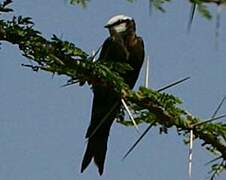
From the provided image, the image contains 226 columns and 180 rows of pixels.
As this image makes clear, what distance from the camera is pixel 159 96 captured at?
1618 millimetres

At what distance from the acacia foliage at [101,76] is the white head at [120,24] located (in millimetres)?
3067

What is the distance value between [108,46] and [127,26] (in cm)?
49

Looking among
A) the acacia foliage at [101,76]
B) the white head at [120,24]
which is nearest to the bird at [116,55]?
the white head at [120,24]

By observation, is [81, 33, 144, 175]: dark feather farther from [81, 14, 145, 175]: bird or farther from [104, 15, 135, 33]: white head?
[104, 15, 135, 33]: white head

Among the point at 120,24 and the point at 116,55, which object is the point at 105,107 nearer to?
the point at 116,55

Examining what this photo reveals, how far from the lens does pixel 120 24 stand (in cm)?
488

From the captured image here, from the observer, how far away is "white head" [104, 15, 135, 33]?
482 centimetres

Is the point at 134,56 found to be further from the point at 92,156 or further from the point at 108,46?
the point at 92,156

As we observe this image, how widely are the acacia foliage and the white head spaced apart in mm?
3067

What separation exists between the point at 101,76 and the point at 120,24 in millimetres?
3350

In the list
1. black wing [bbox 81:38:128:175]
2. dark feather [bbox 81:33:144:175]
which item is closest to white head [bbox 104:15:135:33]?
dark feather [bbox 81:33:144:175]

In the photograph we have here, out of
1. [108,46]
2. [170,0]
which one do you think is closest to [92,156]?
[108,46]

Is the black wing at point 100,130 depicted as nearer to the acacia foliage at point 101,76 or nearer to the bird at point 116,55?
the bird at point 116,55

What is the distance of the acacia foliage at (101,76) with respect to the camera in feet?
5.04
